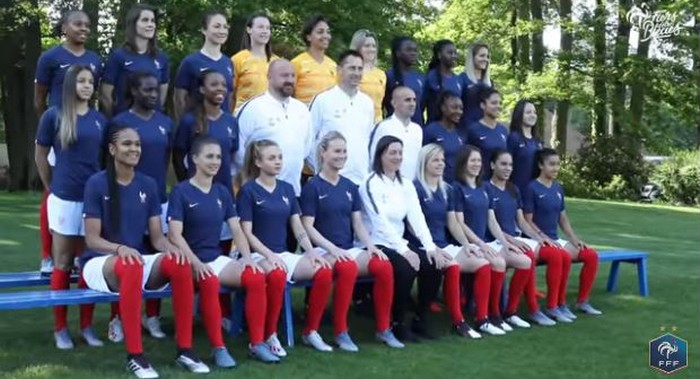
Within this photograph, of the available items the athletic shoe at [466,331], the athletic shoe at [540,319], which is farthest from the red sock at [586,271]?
the athletic shoe at [466,331]

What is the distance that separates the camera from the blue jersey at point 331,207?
6492 mm

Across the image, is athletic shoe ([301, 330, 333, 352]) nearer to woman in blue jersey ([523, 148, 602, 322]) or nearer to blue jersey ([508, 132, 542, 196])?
woman in blue jersey ([523, 148, 602, 322])

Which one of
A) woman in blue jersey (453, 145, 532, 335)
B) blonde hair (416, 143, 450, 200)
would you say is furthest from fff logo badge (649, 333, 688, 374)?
blonde hair (416, 143, 450, 200)

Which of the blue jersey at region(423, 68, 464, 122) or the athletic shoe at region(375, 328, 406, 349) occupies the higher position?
the blue jersey at region(423, 68, 464, 122)

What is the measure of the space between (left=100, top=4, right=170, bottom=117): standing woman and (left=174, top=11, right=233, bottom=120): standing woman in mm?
196

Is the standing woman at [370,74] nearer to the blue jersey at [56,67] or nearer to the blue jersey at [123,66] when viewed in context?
the blue jersey at [123,66]

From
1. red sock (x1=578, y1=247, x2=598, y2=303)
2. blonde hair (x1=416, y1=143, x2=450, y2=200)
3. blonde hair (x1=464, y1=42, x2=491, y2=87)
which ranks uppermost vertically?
blonde hair (x1=464, y1=42, x2=491, y2=87)

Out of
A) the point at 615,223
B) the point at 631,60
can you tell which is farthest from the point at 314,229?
the point at 631,60

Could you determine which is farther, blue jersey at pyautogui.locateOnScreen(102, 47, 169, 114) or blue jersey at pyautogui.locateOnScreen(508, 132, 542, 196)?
blue jersey at pyautogui.locateOnScreen(508, 132, 542, 196)

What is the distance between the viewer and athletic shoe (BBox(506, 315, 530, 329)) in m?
7.15

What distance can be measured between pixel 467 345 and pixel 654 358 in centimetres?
127

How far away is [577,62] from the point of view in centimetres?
2930

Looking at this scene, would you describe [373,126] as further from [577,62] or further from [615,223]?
[577,62]

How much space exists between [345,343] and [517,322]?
5.49ft
